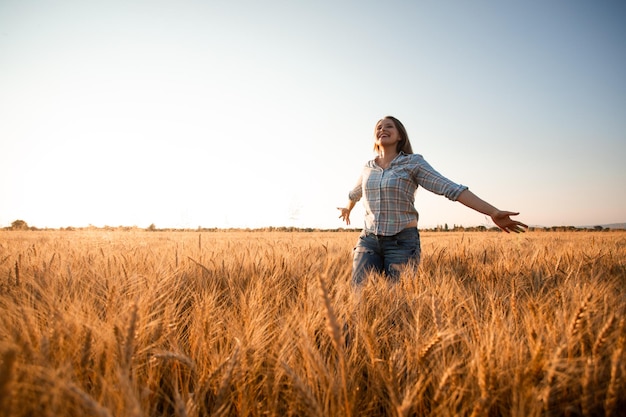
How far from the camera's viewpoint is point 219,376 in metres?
1.00

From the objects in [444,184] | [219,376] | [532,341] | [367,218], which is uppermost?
[444,184]

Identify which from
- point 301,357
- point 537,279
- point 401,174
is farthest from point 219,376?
point 401,174

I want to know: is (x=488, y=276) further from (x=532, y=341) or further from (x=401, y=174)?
(x=532, y=341)

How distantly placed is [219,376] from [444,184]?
2.52 meters

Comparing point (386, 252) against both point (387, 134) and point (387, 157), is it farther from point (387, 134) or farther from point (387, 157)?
point (387, 134)

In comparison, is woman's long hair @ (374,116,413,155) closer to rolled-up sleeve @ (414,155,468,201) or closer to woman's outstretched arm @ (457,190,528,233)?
rolled-up sleeve @ (414,155,468,201)

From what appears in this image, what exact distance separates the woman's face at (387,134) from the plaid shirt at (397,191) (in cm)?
19

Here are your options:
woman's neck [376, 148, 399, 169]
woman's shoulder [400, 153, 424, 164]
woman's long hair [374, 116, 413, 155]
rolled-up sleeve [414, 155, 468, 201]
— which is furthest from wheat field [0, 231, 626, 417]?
woman's long hair [374, 116, 413, 155]

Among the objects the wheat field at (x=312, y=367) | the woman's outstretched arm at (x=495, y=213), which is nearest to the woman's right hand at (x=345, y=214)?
the woman's outstretched arm at (x=495, y=213)

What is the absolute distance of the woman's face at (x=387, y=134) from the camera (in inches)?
131

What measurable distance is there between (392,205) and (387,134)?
2.58 ft

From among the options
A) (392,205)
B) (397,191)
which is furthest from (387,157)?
(392,205)

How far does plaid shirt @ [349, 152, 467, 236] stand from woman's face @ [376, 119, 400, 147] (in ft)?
0.62

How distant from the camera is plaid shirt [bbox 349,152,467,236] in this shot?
3.10 m
